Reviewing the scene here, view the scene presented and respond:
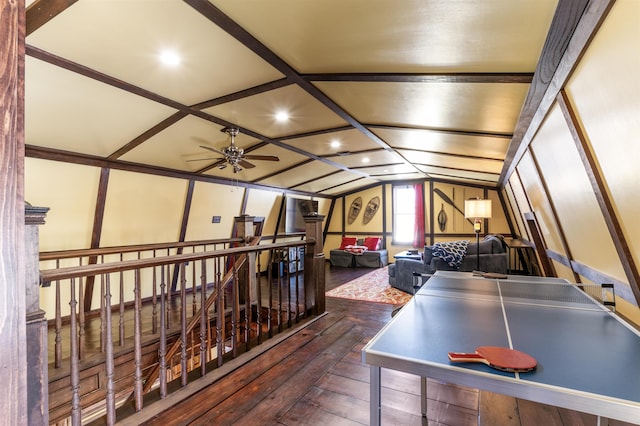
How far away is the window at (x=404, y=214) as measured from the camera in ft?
29.5

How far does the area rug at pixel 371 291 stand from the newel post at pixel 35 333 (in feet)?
13.0

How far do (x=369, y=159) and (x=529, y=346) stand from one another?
17.2ft

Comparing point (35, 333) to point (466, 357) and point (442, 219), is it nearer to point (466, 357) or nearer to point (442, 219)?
point (466, 357)

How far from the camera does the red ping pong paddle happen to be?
949 mm

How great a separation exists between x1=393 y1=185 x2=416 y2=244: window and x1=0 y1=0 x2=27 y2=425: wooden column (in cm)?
894

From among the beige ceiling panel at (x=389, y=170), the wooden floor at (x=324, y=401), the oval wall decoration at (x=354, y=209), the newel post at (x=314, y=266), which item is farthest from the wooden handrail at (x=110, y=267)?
the oval wall decoration at (x=354, y=209)

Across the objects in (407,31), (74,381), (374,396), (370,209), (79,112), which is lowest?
(74,381)

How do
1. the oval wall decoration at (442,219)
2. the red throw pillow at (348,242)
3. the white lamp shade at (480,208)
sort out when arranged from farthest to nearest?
the red throw pillow at (348,242), the oval wall decoration at (442,219), the white lamp shade at (480,208)

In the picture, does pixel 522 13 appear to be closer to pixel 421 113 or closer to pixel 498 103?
pixel 498 103

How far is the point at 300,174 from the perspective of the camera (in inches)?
261

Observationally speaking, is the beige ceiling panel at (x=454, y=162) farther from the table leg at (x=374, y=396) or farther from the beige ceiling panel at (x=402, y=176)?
the table leg at (x=374, y=396)

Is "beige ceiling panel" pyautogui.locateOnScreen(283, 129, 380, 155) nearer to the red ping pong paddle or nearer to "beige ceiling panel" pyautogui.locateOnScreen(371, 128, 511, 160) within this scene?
"beige ceiling panel" pyautogui.locateOnScreen(371, 128, 511, 160)

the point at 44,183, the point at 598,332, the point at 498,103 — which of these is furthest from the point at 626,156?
the point at 44,183

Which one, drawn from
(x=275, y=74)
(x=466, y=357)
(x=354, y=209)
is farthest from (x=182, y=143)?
(x=354, y=209)
